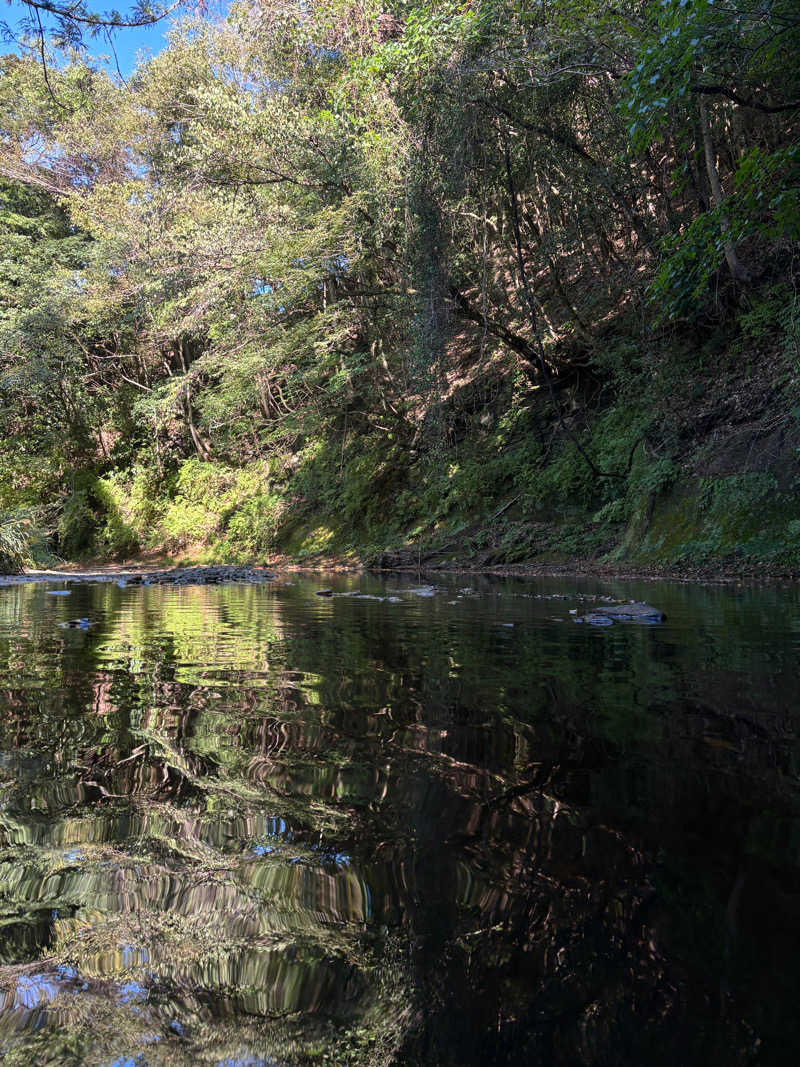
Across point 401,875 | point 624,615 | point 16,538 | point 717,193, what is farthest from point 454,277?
point 401,875

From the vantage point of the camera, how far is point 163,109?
23.1 m

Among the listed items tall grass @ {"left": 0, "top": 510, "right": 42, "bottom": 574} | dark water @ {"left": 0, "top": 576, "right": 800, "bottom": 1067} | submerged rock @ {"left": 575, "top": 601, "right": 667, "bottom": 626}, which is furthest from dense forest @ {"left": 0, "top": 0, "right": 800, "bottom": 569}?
dark water @ {"left": 0, "top": 576, "right": 800, "bottom": 1067}

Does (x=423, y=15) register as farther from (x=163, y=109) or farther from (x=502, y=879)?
(x=163, y=109)


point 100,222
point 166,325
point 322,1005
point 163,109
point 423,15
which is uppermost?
point 163,109

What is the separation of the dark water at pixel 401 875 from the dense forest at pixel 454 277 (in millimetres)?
5570

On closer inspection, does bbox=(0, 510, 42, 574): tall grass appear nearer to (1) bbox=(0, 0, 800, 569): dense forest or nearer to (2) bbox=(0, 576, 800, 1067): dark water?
(1) bbox=(0, 0, 800, 569): dense forest

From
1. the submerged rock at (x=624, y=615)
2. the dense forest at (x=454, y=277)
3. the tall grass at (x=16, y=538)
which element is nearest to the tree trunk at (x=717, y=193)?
the dense forest at (x=454, y=277)

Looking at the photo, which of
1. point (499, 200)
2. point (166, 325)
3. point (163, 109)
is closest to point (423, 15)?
point (499, 200)

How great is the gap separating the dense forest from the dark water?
18.3 ft

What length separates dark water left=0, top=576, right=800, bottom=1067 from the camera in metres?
0.67

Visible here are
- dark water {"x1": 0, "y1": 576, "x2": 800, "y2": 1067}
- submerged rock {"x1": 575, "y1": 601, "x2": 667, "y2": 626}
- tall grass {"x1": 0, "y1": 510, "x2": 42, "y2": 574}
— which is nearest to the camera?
dark water {"x1": 0, "y1": 576, "x2": 800, "y2": 1067}

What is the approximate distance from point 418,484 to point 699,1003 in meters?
16.7

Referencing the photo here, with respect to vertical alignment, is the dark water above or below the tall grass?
below

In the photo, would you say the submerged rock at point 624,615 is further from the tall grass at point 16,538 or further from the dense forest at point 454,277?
the tall grass at point 16,538
